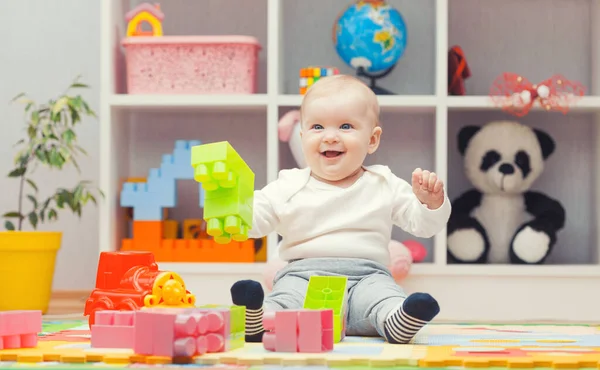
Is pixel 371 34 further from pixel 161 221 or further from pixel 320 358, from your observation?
pixel 320 358

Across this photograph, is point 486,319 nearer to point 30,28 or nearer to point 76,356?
point 76,356

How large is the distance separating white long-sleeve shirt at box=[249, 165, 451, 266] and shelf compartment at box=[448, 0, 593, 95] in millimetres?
929

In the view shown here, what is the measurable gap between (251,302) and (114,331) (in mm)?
189

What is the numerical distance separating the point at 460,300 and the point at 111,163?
33.4 inches

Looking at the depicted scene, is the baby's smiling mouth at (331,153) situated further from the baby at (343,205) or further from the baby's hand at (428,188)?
the baby's hand at (428,188)

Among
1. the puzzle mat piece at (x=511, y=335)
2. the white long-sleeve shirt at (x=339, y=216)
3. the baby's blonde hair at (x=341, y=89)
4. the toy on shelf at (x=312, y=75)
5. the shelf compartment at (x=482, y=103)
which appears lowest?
the puzzle mat piece at (x=511, y=335)

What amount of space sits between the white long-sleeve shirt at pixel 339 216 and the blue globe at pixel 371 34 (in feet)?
2.15

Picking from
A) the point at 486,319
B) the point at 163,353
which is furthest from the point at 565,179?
the point at 163,353

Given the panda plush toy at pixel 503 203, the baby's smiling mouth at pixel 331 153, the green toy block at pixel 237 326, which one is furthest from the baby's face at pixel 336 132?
the panda plush toy at pixel 503 203

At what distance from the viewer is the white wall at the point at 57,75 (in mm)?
2262

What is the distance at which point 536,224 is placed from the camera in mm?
→ 2053

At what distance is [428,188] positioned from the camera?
1.31 metres

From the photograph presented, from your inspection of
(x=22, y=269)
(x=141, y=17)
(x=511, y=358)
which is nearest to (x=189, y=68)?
(x=141, y=17)

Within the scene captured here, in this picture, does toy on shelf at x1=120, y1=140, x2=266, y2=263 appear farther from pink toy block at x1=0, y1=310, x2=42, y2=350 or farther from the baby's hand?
pink toy block at x1=0, y1=310, x2=42, y2=350
